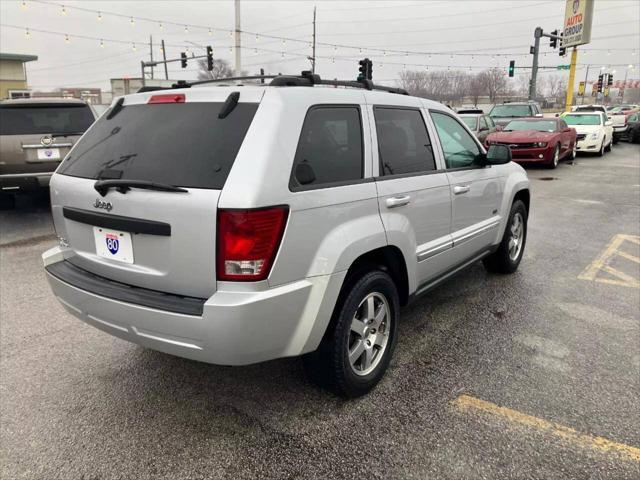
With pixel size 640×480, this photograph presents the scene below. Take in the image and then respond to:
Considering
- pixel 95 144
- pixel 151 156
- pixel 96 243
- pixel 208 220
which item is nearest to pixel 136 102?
pixel 95 144

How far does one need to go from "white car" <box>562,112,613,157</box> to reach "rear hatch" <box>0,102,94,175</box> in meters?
18.5

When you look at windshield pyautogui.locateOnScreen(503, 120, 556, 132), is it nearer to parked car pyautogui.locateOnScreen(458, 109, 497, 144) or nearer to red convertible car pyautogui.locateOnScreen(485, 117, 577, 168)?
red convertible car pyautogui.locateOnScreen(485, 117, 577, 168)

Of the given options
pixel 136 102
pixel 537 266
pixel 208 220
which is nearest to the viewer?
pixel 208 220

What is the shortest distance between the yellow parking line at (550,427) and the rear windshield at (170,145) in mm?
1969

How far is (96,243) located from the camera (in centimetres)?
276

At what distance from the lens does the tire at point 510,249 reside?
5070 mm

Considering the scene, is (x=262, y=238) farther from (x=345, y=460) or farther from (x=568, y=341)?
(x=568, y=341)

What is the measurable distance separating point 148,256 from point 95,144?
0.99 meters

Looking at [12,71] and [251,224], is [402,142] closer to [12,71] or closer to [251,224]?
[251,224]

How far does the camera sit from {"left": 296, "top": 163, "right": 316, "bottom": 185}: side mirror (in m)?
2.47

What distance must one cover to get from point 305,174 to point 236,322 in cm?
82

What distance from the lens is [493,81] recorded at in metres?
79.3

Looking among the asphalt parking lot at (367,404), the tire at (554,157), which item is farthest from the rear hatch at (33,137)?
the tire at (554,157)

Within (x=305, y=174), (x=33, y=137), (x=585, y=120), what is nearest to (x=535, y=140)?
(x=585, y=120)
